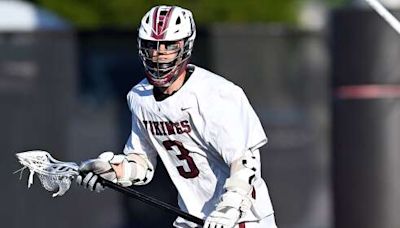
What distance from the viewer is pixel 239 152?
6.99 meters

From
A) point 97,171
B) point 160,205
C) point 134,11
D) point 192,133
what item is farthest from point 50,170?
point 134,11

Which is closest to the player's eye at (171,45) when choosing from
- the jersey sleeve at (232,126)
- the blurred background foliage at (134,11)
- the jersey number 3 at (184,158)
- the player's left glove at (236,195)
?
the jersey sleeve at (232,126)

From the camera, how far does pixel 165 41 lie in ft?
23.5

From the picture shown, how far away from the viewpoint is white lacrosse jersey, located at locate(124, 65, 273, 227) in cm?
705

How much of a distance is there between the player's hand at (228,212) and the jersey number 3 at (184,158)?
44 centimetres

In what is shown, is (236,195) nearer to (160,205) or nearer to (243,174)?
(243,174)

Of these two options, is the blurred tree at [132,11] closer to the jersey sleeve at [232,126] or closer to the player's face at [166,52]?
the player's face at [166,52]

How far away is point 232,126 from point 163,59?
16.7 inches

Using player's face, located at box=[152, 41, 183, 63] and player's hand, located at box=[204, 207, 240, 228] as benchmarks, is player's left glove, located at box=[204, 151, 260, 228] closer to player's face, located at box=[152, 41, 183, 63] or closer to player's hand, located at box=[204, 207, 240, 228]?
player's hand, located at box=[204, 207, 240, 228]

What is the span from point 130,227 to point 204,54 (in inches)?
55.5

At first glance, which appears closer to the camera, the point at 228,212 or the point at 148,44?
the point at 228,212

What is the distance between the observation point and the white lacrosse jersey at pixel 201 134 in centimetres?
705

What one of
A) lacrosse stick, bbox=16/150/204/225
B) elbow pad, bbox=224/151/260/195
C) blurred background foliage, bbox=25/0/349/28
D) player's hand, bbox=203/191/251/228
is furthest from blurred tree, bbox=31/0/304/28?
player's hand, bbox=203/191/251/228

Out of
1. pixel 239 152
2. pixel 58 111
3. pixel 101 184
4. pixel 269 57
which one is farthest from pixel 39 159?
pixel 269 57
